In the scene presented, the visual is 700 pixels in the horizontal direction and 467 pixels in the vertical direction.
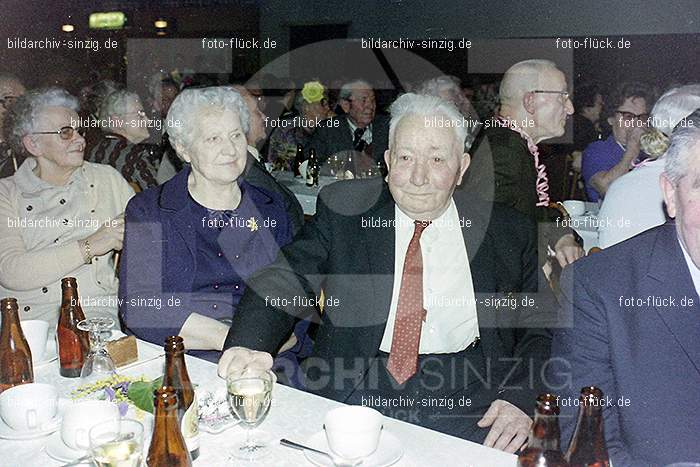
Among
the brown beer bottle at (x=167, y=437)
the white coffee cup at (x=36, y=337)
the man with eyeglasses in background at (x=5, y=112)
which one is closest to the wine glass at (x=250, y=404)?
the brown beer bottle at (x=167, y=437)

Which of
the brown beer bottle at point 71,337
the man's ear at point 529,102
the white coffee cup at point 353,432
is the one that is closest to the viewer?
the white coffee cup at point 353,432

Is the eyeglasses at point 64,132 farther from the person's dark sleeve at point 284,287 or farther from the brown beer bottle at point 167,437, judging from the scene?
the brown beer bottle at point 167,437

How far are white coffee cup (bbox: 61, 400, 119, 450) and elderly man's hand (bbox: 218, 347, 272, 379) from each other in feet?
1.15

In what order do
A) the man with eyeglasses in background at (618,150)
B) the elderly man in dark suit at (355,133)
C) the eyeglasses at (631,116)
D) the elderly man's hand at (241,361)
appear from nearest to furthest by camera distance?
the elderly man's hand at (241,361), the man with eyeglasses in background at (618,150), the eyeglasses at (631,116), the elderly man in dark suit at (355,133)

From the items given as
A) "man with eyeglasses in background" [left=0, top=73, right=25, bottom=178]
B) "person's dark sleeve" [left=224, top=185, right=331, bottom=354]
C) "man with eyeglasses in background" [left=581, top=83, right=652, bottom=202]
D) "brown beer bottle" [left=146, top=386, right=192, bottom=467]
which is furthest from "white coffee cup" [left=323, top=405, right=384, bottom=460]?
"man with eyeglasses in background" [left=581, top=83, right=652, bottom=202]

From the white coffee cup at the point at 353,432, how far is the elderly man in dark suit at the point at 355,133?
159 inches

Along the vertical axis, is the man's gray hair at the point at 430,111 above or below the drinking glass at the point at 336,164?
below

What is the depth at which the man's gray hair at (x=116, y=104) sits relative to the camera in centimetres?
357

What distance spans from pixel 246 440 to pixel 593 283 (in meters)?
0.85

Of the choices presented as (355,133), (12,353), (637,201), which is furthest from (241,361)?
(355,133)

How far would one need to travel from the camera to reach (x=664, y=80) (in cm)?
650

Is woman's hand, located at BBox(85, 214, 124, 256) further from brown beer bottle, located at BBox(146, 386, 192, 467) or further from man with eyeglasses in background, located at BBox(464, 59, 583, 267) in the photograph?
brown beer bottle, located at BBox(146, 386, 192, 467)

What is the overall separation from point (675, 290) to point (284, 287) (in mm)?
1079

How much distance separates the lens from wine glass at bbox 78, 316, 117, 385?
5.62ft
